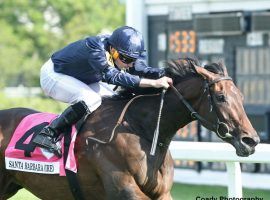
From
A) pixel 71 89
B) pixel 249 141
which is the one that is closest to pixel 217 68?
pixel 249 141

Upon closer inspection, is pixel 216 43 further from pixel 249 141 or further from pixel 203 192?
pixel 249 141

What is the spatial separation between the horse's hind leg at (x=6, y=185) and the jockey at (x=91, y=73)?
59cm

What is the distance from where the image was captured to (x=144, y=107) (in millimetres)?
5637

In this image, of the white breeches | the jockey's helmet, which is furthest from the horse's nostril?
the white breeches

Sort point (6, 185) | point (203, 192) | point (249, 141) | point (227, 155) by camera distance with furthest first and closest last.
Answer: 1. point (203, 192)
2. point (227, 155)
3. point (6, 185)
4. point (249, 141)

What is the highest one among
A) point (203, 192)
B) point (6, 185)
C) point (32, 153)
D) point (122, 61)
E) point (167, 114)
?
point (122, 61)

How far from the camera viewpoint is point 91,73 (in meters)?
5.87

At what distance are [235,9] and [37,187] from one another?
574cm

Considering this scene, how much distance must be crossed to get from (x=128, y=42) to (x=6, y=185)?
164 cm

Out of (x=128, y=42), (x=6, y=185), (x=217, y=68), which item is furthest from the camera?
(x=6, y=185)

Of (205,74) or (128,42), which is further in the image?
(128,42)

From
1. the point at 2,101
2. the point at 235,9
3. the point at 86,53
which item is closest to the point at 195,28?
the point at 235,9

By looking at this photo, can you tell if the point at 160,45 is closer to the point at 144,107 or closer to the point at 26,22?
the point at 144,107

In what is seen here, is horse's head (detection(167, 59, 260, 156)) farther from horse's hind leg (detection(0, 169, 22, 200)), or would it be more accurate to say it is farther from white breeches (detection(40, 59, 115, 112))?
horse's hind leg (detection(0, 169, 22, 200))
